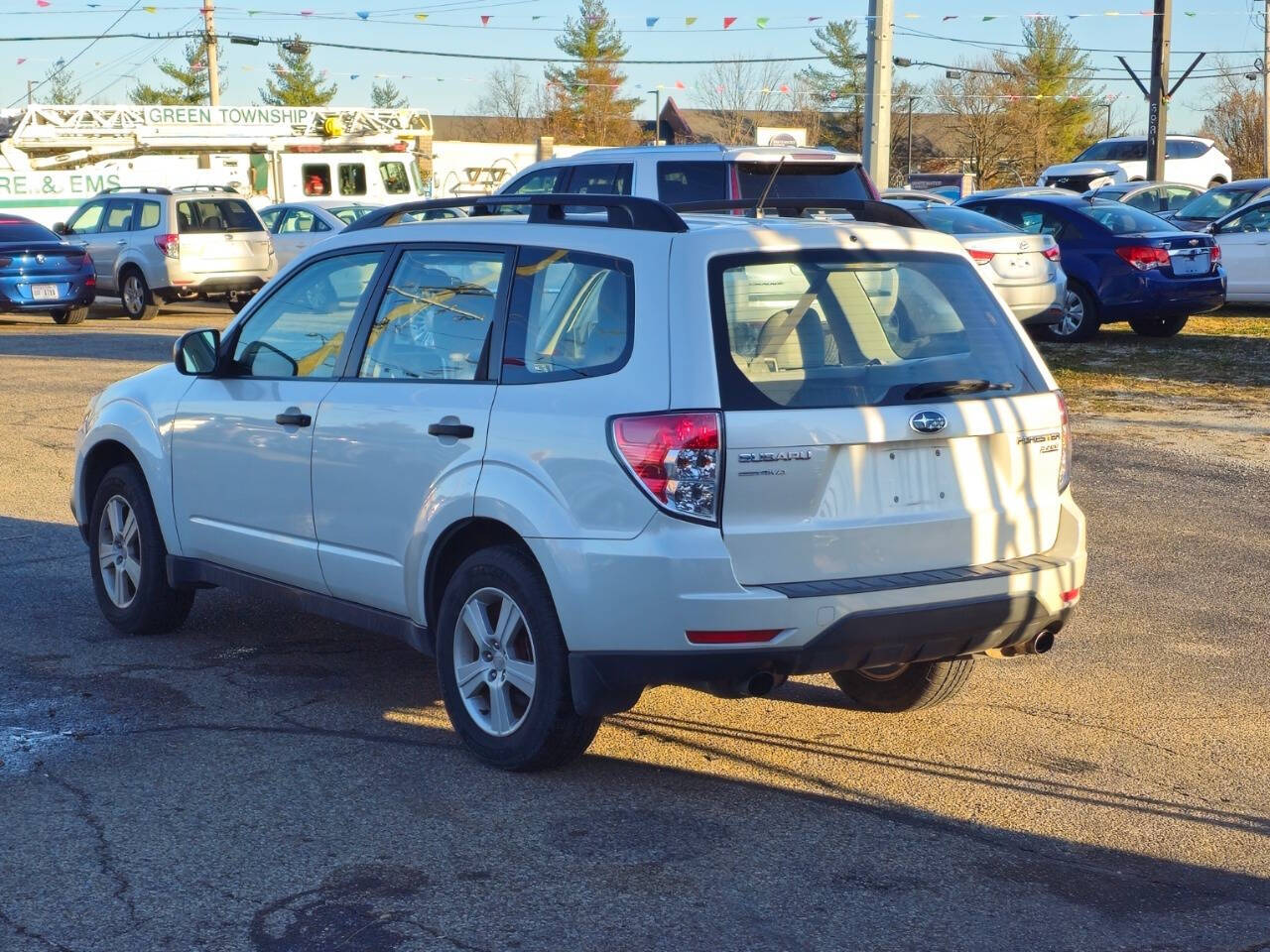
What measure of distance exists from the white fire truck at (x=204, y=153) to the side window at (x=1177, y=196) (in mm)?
13785

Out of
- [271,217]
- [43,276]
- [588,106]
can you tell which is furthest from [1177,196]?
[588,106]

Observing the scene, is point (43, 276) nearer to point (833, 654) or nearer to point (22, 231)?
point (22, 231)

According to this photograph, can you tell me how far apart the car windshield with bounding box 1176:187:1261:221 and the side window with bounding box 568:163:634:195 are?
1582 cm

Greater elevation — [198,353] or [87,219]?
[87,219]

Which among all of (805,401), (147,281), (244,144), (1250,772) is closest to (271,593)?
(805,401)

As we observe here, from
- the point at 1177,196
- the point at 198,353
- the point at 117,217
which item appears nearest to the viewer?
the point at 198,353

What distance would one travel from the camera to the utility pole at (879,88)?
1875cm

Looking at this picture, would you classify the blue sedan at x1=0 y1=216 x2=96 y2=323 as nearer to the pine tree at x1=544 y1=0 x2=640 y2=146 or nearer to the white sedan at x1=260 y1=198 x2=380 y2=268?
the white sedan at x1=260 y1=198 x2=380 y2=268

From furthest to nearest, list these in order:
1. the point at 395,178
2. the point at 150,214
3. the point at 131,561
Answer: the point at 395,178, the point at 150,214, the point at 131,561

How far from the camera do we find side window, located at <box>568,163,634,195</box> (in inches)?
477

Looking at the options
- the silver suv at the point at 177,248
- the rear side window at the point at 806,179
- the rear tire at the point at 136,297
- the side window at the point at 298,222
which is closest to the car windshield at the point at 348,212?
the side window at the point at 298,222

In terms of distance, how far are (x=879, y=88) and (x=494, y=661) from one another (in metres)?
14.8

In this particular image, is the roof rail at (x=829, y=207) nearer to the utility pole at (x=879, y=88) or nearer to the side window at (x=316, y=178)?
the utility pole at (x=879, y=88)

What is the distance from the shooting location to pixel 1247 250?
20.3 metres
